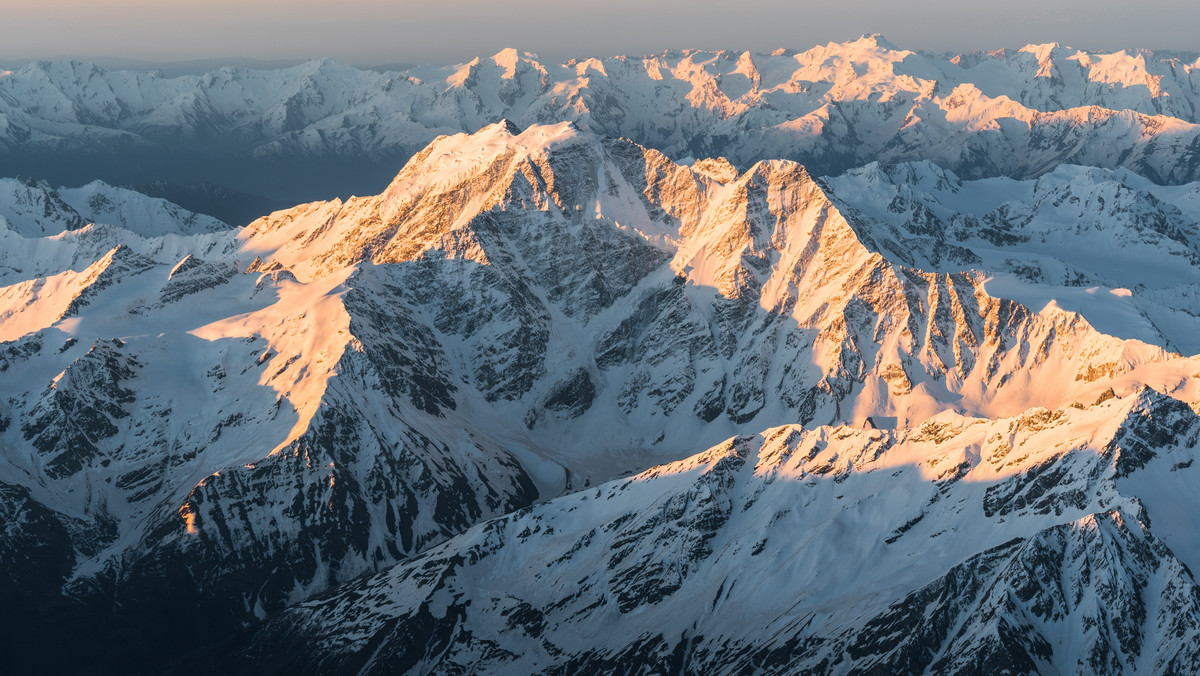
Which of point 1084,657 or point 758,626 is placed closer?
point 1084,657

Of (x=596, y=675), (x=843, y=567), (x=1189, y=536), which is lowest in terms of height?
(x=596, y=675)

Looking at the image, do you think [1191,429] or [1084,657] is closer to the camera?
[1084,657]

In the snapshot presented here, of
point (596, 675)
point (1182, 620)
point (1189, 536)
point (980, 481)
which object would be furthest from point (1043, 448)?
point (596, 675)

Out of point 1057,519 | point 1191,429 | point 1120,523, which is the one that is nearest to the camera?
point 1120,523

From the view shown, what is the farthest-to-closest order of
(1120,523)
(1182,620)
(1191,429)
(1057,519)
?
(1191,429)
(1057,519)
(1120,523)
(1182,620)

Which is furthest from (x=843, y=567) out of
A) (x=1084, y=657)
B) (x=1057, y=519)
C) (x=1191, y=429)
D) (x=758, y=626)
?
(x=1191, y=429)

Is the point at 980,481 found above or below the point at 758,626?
above

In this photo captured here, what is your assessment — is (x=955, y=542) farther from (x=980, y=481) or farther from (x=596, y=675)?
(x=596, y=675)

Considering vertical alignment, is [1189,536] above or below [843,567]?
above

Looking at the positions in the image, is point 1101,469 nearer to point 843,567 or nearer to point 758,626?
point 843,567
